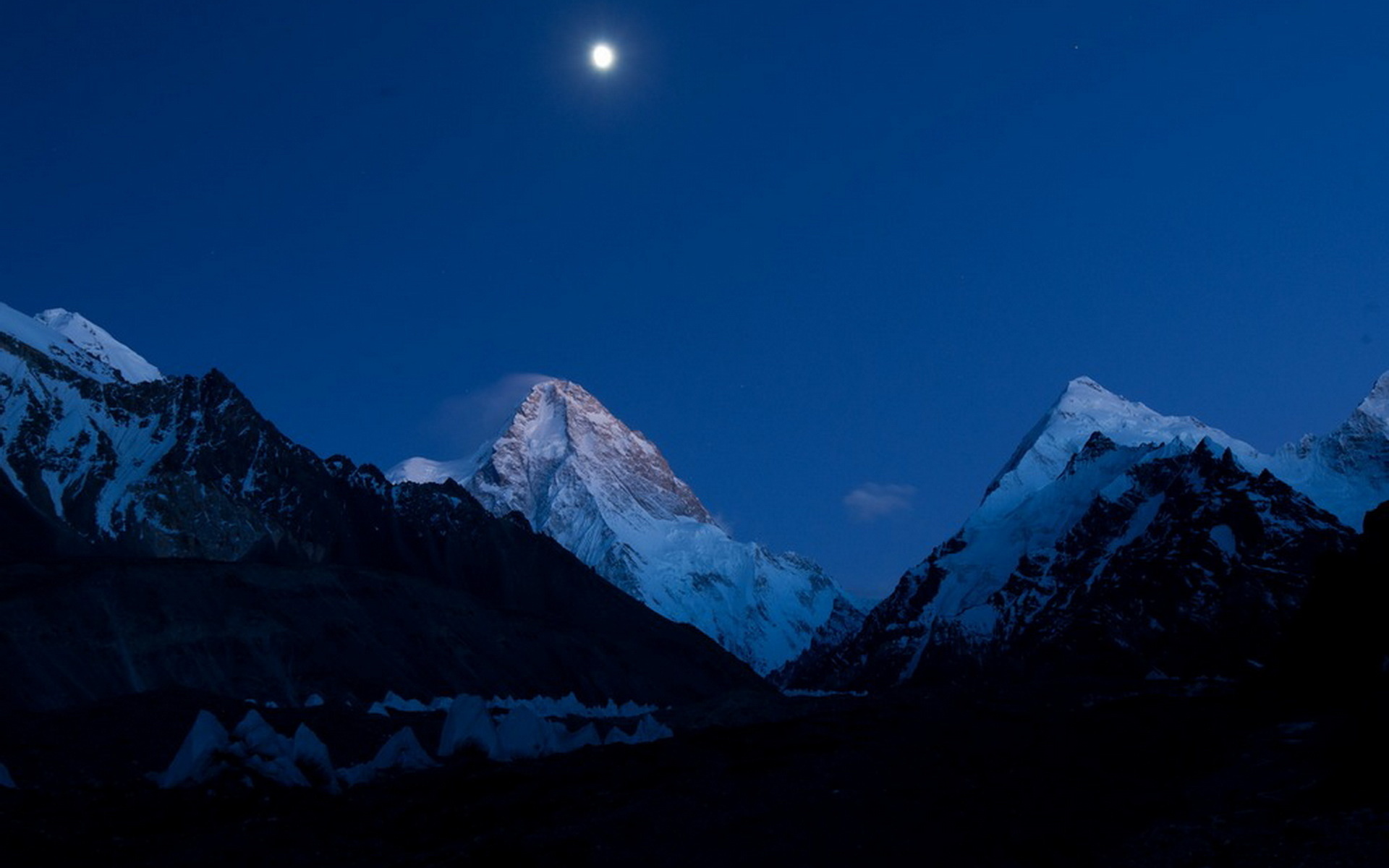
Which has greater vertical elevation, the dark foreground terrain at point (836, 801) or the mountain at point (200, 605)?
the mountain at point (200, 605)

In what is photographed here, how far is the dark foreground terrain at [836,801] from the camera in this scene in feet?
116

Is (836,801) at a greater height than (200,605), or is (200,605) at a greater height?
(200,605)

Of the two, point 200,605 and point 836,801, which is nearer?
point 836,801

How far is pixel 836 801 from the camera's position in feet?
138

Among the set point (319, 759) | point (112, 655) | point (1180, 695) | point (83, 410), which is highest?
point (83, 410)

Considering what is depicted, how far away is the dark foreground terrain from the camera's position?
3522cm

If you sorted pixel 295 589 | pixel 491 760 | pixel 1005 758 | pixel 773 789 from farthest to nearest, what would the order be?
pixel 295 589 < pixel 491 760 < pixel 1005 758 < pixel 773 789

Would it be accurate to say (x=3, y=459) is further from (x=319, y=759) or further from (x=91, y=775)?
(x=319, y=759)

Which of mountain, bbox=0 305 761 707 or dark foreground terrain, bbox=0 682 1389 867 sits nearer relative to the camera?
dark foreground terrain, bbox=0 682 1389 867

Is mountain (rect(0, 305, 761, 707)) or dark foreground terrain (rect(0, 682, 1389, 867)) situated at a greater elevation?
mountain (rect(0, 305, 761, 707))

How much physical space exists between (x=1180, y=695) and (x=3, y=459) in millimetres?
160964

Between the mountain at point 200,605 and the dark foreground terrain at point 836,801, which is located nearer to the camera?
the dark foreground terrain at point 836,801

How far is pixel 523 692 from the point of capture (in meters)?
160

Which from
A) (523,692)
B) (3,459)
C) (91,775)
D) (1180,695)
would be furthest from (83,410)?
(1180,695)
